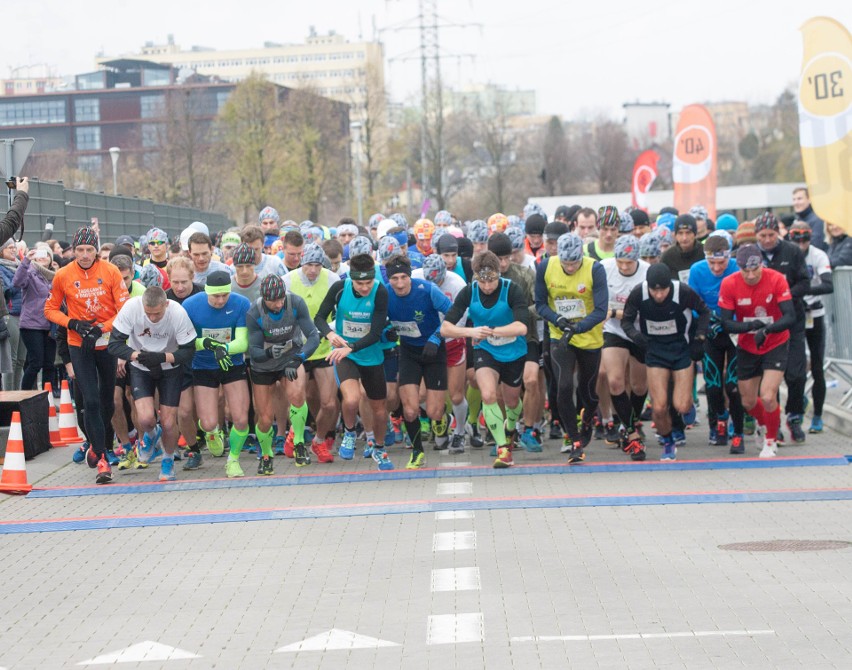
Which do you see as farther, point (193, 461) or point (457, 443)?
point (457, 443)

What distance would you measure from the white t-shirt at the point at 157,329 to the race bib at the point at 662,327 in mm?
4101

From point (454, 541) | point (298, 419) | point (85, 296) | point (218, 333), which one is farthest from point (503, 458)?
point (85, 296)

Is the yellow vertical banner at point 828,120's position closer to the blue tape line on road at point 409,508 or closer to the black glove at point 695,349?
the black glove at point 695,349

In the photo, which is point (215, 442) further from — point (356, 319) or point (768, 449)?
point (768, 449)

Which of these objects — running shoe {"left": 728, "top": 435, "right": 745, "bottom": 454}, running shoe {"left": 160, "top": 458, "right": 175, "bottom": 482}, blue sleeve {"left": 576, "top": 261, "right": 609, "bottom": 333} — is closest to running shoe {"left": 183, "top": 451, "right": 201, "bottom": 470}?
running shoe {"left": 160, "top": 458, "right": 175, "bottom": 482}

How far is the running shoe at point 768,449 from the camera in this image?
13.0 metres

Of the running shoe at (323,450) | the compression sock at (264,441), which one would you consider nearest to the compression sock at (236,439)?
the compression sock at (264,441)

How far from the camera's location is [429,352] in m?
12.9

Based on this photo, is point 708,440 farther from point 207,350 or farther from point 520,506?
point 207,350

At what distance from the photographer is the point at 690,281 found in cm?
1376

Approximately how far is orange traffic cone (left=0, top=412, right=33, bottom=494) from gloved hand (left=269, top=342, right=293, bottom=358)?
232cm

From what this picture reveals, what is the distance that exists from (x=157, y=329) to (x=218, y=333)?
1.86 feet

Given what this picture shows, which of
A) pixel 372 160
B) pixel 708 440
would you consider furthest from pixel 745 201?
pixel 708 440

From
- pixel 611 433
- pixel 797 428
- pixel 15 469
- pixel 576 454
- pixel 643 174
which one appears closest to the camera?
pixel 15 469
